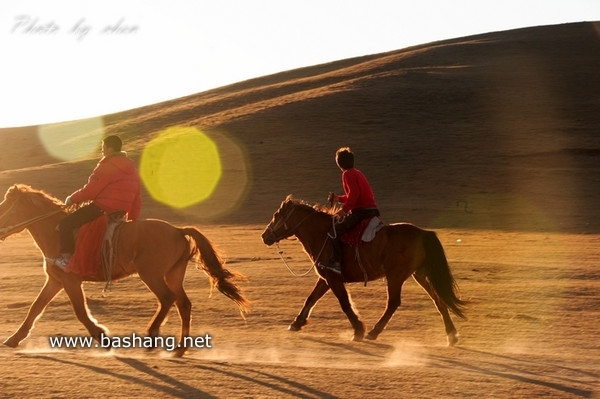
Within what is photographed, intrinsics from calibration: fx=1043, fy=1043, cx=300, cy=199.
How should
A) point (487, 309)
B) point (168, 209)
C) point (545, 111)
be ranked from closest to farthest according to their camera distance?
point (487, 309), point (168, 209), point (545, 111)

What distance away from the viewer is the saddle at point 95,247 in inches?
499

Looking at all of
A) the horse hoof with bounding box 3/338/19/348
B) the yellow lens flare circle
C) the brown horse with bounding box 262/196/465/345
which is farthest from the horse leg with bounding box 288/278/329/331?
the yellow lens flare circle

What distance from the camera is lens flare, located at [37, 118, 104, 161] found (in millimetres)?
78856

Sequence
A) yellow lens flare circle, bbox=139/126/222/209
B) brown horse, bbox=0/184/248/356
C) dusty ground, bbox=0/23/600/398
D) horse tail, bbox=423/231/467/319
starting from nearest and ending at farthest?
dusty ground, bbox=0/23/600/398, brown horse, bbox=0/184/248/356, horse tail, bbox=423/231/467/319, yellow lens flare circle, bbox=139/126/222/209

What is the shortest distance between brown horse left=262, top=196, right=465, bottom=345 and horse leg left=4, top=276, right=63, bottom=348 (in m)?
3.32

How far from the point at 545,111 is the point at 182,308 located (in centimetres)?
5671

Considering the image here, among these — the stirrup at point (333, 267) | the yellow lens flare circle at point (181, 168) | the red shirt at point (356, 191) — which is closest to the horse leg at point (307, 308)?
the stirrup at point (333, 267)

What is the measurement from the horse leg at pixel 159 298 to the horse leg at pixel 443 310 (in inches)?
141

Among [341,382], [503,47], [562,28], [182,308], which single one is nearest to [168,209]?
[182,308]

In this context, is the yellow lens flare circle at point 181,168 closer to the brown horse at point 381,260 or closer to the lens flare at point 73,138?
the lens flare at point 73,138

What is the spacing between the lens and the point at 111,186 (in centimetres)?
1288

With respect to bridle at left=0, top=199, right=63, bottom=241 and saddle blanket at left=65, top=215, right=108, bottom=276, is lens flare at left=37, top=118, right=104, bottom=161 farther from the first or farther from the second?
saddle blanket at left=65, top=215, right=108, bottom=276

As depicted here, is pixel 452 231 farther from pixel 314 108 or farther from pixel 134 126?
pixel 134 126

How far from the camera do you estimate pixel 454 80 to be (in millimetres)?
76562
